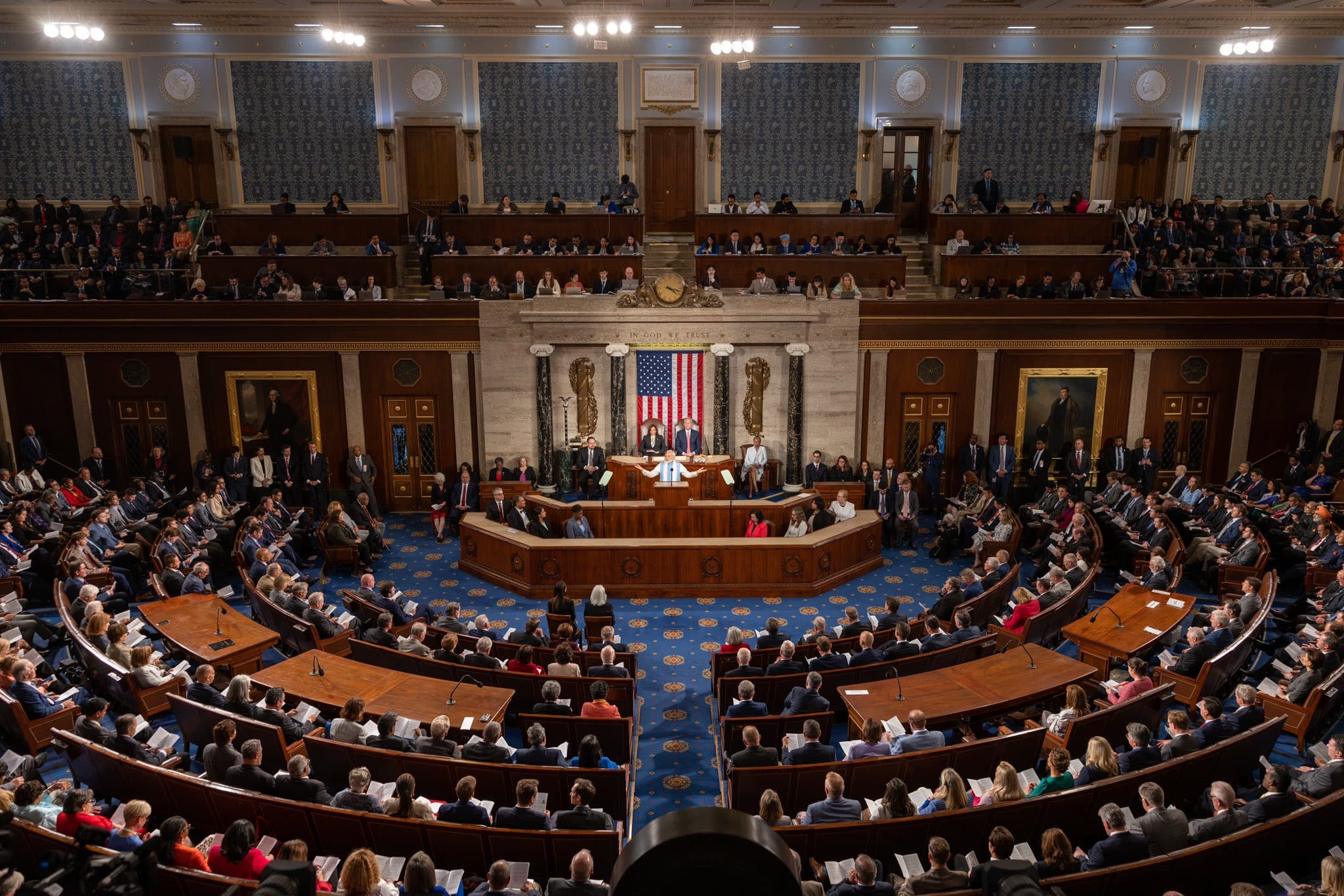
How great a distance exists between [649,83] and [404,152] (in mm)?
5733

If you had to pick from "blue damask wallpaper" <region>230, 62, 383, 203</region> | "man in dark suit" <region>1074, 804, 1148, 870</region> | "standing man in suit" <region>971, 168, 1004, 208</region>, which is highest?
"blue damask wallpaper" <region>230, 62, 383, 203</region>

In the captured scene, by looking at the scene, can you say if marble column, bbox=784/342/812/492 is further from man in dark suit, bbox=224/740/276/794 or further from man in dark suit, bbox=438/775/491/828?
man in dark suit, bbox=224/740/276/794

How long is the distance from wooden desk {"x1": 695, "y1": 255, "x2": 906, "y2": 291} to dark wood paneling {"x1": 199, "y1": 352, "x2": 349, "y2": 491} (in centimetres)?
733

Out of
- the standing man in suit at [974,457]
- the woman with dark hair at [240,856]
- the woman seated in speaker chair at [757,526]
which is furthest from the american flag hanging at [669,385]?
the woman with dark hair at [240,856]

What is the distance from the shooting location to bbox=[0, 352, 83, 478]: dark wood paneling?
17.8m

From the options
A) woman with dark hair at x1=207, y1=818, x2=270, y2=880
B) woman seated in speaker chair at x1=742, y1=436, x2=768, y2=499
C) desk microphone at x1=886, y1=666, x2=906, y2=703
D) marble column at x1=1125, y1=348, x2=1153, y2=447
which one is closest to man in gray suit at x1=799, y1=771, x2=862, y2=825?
desk microphone at x1=886, y1=666, x2=906, y2=703

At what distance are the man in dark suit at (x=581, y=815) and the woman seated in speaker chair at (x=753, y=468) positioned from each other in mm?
11323

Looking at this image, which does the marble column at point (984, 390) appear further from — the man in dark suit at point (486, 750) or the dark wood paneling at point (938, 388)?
the man in dark suit at point (486, 750)

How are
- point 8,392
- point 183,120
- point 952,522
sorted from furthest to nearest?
point 183,120 < point 8,392 < point 952,522

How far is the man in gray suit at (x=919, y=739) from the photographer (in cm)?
805

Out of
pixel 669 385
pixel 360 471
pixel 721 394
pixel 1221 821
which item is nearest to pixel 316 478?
pixel 360 471

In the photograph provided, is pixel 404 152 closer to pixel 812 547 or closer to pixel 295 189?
pixel 295 189

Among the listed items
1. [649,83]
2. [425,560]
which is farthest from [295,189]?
[425,560]

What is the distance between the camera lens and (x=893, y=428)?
61.1 feet
